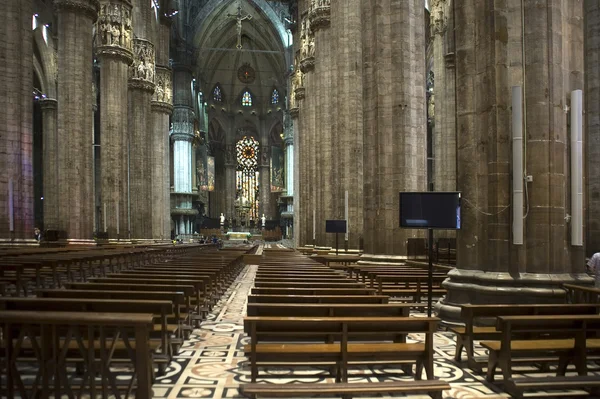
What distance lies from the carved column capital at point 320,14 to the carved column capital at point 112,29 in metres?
10.1

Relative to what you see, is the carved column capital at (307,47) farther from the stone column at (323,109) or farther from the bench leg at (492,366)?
the bench leg at (492,366)

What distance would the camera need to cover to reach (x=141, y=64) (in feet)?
108

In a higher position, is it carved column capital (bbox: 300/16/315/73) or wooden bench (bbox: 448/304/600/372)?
carved column capital (bbox: 300/16/315/73)

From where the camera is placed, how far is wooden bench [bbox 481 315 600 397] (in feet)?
14.0

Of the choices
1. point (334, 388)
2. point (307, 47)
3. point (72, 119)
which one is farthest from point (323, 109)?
point (334, 388)

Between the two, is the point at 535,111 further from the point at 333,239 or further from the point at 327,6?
the point at 327,6

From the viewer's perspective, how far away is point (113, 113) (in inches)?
1053

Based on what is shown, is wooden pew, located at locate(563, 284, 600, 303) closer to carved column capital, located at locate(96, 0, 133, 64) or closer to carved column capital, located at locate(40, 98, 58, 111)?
carved column capital, located at locate(96, 0, 133, 64)

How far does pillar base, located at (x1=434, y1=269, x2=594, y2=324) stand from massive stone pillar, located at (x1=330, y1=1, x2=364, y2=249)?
11.1 m

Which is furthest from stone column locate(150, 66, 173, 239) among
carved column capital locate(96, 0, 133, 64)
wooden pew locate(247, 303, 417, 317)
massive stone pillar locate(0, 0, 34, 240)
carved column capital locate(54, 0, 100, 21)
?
wooden pew locate(247, 303, 417, 317)

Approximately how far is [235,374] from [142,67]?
3109 centimetres

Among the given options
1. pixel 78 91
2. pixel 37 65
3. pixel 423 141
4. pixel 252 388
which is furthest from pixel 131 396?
pixel 37 65

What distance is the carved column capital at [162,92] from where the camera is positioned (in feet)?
Answer: 127

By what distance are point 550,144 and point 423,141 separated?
679cm
